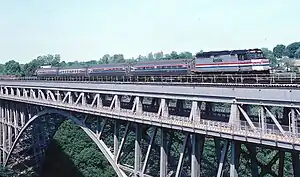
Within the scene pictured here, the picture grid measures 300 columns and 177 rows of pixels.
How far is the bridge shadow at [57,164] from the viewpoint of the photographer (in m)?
54.5

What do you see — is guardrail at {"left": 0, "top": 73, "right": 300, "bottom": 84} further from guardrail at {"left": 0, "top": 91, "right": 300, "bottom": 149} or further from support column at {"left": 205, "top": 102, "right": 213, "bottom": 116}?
guardrail at {"left": 0, "top": 91, "right": 300, "bottom": 149}

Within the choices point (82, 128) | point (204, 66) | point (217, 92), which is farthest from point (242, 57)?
point (82, 128)

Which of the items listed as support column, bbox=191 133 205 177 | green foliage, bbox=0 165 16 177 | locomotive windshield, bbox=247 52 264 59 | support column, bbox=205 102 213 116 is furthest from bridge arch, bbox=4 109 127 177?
locomotive windshield, bbox=247 52 264 59

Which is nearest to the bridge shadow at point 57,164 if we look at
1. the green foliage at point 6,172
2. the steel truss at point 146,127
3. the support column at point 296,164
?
the steel truss at point 146,127

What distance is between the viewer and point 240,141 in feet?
55.2

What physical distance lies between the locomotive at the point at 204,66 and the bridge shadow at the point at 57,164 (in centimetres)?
2403

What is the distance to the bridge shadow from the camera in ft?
179

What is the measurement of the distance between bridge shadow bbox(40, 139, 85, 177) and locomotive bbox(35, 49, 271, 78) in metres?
24.0

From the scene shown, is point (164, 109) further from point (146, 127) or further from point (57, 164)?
point (57, 164)

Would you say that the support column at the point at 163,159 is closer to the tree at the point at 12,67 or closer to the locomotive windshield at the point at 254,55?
the locomotive windshield at the point at 254,55

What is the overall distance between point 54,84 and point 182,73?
14.4m

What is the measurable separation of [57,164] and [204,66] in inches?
1487

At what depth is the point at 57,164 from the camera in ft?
186

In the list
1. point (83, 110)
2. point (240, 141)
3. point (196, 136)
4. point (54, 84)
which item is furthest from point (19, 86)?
point (240, 141)
